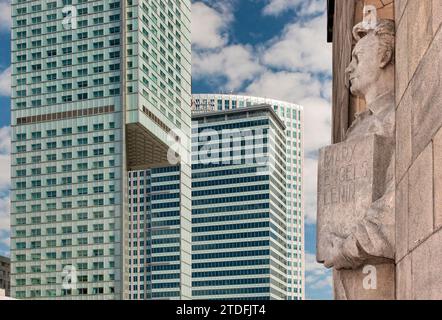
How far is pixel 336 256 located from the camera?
928cm

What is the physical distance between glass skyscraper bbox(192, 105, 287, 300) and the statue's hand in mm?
171632

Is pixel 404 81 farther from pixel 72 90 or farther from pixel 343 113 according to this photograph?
pixel 72 90

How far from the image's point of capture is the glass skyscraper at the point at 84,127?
135000 mm

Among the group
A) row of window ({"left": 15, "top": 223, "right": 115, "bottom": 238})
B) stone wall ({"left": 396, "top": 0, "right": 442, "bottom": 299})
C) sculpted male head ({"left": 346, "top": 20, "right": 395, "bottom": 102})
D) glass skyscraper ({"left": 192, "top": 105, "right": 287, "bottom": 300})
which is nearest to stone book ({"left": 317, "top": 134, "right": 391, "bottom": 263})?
stone wall ({"left": 396, "top": 0, "right": 442, "bottom": 299})

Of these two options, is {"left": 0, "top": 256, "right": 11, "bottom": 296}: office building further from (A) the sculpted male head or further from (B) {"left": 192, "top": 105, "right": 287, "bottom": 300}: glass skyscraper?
(A) the sculpted male head

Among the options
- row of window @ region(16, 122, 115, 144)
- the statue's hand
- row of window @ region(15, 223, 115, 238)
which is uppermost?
row of window @ region(16, 122, 115, 144)

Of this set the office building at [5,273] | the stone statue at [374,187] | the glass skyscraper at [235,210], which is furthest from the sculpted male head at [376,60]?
the glass skyscraper at [235,210]

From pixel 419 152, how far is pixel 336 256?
2.18 m

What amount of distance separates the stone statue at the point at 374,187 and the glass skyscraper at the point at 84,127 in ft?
405

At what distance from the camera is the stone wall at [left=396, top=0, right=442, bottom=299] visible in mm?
6816

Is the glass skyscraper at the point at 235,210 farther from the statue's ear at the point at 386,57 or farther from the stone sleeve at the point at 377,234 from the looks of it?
the stone sleeve at the point at 377,234

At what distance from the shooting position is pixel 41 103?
A: 472 ft

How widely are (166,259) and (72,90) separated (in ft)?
170

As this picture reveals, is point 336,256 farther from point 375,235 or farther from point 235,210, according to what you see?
point 235,210
